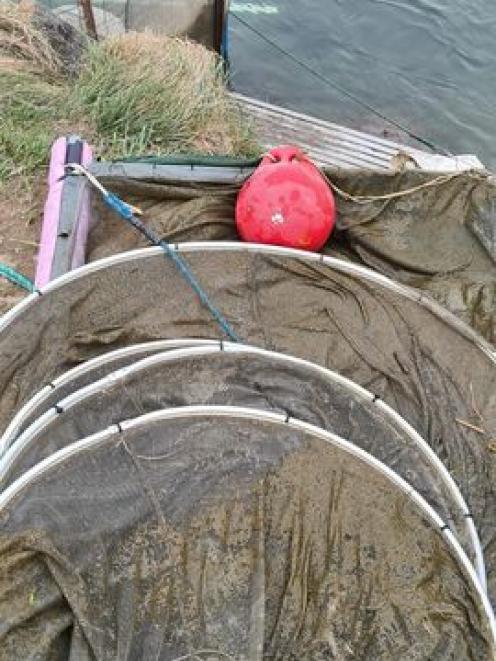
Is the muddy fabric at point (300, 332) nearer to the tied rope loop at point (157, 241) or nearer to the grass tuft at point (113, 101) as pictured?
the tied rope loop at point (157, 241)

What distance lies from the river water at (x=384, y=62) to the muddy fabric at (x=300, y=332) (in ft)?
18.4

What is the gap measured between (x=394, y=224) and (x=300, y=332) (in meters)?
1.18

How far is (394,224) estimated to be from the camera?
Answer: 5293mm

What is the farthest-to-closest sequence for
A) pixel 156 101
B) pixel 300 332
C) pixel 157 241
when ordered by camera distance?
pixel 156 101, pixel 157 241, pixel 300 332

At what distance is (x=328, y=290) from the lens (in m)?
4.70

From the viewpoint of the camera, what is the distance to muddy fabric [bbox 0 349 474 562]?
3.60 meters

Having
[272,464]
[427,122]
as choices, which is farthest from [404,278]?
[427,122]

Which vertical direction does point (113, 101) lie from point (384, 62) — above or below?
below

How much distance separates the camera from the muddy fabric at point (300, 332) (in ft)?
14.0

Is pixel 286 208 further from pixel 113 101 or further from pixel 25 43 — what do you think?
pixel 25 43

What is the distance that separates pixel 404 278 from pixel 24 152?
2.95 meters

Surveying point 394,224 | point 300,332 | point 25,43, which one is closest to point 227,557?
point 300,332

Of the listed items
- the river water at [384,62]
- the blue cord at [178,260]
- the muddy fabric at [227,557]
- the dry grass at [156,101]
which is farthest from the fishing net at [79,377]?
the river water at [384,62]

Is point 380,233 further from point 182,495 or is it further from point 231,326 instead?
point 182,495
